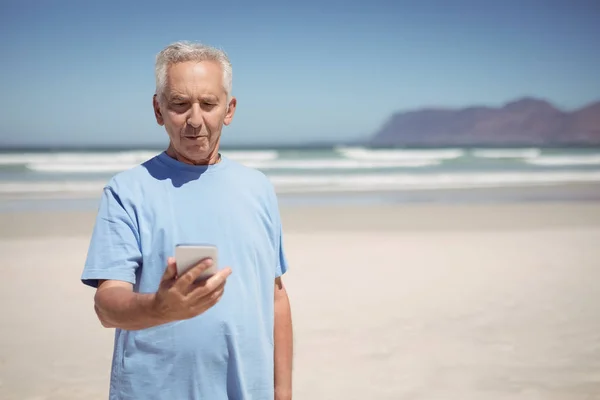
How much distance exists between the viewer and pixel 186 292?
1.33m

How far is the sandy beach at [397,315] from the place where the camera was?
454 centimetres

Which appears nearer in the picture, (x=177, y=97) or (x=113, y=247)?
(x=113, y=247)

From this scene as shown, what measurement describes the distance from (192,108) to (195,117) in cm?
3

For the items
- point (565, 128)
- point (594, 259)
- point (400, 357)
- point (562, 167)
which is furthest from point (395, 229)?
point (565, 128)

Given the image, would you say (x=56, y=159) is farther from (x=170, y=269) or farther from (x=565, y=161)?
(x=170, y=269)

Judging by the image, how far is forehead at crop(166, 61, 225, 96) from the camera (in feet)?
5.72

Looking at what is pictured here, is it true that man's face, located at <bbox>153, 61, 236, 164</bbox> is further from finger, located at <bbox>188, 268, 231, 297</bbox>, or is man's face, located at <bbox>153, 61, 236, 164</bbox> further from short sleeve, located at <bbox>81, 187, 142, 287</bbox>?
finger, located at <bbox>188, 268, 231, 297</bbox>

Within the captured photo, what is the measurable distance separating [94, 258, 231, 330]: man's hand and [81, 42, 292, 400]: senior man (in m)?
0.01

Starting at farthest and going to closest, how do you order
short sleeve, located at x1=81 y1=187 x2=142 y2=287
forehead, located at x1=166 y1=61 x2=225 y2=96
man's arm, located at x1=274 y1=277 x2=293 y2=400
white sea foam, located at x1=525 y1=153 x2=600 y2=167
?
white sea foam, located at x1=525 y1=153 x2=600 y2=167
man's arm, located at x1=274 y1=277 x2=293 y2=400
forehead, located at x1=166 y1=61 x2=225 y2=96
short sleeve, located at x1=81 y1=187 x2=142 y2=287

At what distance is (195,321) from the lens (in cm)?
168

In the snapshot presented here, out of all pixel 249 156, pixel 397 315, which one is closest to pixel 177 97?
pixel 397 315

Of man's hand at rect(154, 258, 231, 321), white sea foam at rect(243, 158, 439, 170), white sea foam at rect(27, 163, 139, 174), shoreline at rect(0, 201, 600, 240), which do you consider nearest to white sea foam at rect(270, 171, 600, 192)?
white sea foam at rect(243, 158, 439, 170)

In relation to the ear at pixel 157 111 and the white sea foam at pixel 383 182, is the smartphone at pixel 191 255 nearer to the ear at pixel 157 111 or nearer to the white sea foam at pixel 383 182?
the ear at pixel 157 111

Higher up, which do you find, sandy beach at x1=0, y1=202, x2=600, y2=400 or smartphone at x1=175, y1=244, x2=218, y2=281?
smartphone at x1=175, y1=244, x2=218, y2=281
